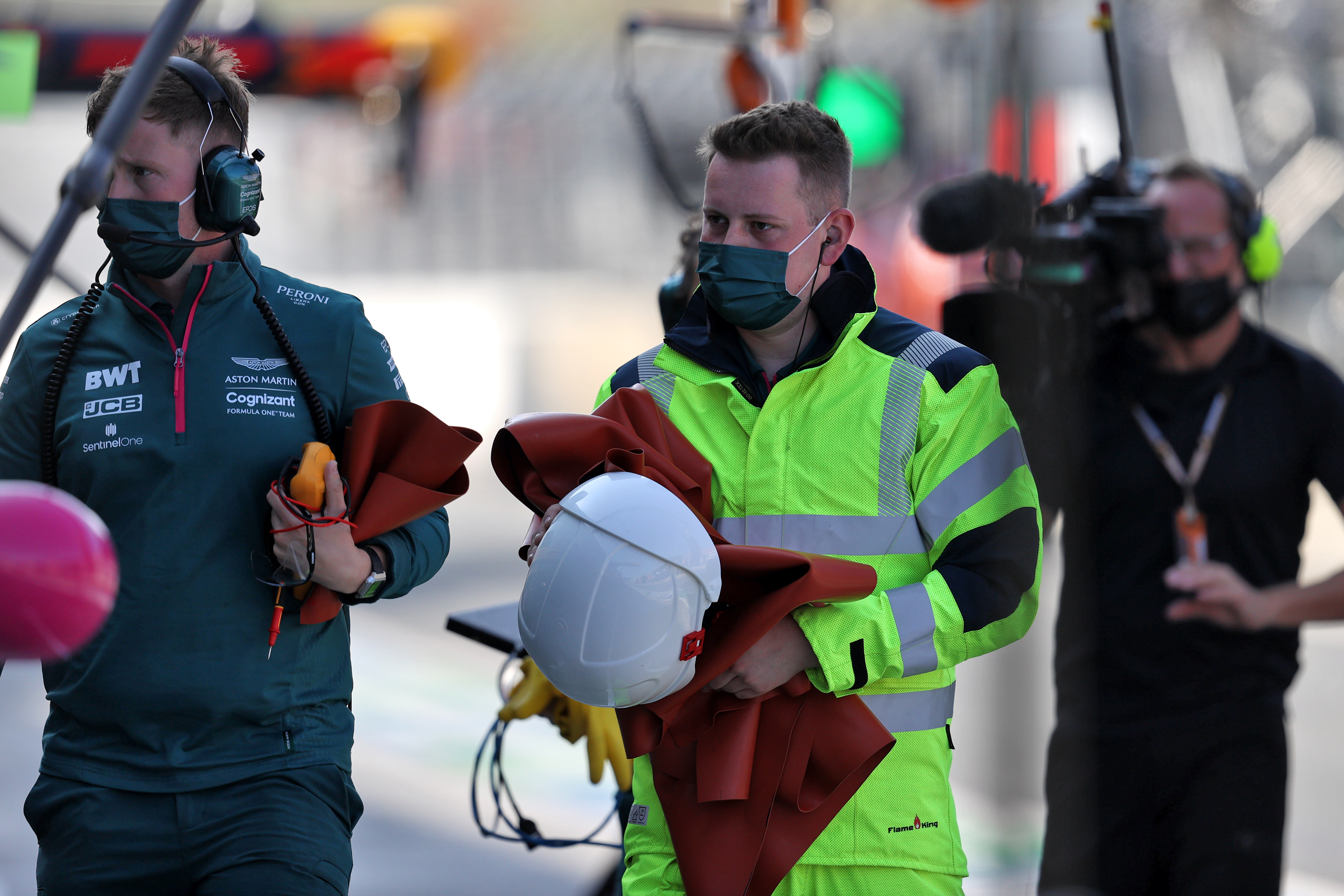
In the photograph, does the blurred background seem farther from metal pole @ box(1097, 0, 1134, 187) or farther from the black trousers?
the black trousers

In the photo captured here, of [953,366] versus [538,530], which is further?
[953,366]

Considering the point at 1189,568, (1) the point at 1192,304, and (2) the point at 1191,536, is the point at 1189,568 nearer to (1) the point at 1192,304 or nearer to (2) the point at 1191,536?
(2) the point at 1191,536

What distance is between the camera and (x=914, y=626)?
2135mm

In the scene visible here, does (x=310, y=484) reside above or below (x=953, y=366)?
below

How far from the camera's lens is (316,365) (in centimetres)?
245

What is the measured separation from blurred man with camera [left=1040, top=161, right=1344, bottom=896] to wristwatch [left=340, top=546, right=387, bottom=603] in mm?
1086

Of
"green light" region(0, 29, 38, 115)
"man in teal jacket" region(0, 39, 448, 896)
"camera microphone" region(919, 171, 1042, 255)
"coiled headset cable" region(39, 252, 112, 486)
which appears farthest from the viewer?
"green light" region(0, 29, 38, 115)

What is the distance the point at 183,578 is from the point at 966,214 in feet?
4.99

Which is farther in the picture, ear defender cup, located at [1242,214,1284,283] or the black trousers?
the black trousers

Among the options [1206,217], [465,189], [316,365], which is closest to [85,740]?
[316,365]

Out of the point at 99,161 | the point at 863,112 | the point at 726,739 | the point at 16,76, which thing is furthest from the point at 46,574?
the point at 863,112

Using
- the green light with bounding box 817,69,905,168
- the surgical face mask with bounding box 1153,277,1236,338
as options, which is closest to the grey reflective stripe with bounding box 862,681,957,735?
the surgical face mask with bounding box 1153,277,1236,338

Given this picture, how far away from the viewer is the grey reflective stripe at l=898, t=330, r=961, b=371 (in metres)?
2.29

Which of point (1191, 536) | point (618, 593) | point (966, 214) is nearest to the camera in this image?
point (618, 593)
